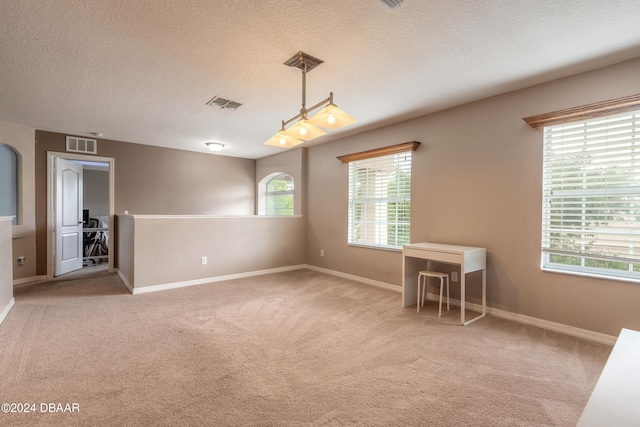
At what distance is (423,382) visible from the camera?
199cm

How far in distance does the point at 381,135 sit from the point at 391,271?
2120mm

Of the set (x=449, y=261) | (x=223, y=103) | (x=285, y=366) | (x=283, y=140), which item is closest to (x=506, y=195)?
(x=449, y=261)

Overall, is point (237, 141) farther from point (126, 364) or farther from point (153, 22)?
point (126, 364)

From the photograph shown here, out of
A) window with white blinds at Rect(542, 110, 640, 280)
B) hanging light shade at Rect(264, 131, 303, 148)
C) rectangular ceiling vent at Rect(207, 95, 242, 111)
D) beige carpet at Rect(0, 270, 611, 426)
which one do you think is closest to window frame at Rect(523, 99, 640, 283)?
window with white blinds at Rect(542, 110, 640, 280)

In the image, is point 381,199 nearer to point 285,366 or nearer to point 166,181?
point 285,366

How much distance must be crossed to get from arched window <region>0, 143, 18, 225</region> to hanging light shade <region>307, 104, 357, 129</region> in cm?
502

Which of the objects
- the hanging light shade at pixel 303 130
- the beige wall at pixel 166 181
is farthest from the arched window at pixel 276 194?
the hanging light shade at pixel 303 130

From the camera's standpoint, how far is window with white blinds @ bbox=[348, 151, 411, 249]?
4277 mm

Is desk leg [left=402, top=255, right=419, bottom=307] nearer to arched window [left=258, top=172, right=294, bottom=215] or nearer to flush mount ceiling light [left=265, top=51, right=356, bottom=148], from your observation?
flush mount ceiling light [left=265, top=51, right=356, bottom=148]

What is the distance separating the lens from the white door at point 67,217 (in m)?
5.00

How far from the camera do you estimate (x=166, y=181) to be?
235 inches

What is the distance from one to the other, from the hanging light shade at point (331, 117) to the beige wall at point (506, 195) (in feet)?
5.94

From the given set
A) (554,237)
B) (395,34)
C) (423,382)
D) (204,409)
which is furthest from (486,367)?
(395,34)

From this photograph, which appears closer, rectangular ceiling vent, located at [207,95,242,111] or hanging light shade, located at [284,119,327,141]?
hanging light shade, located at [284,119,327,141]
